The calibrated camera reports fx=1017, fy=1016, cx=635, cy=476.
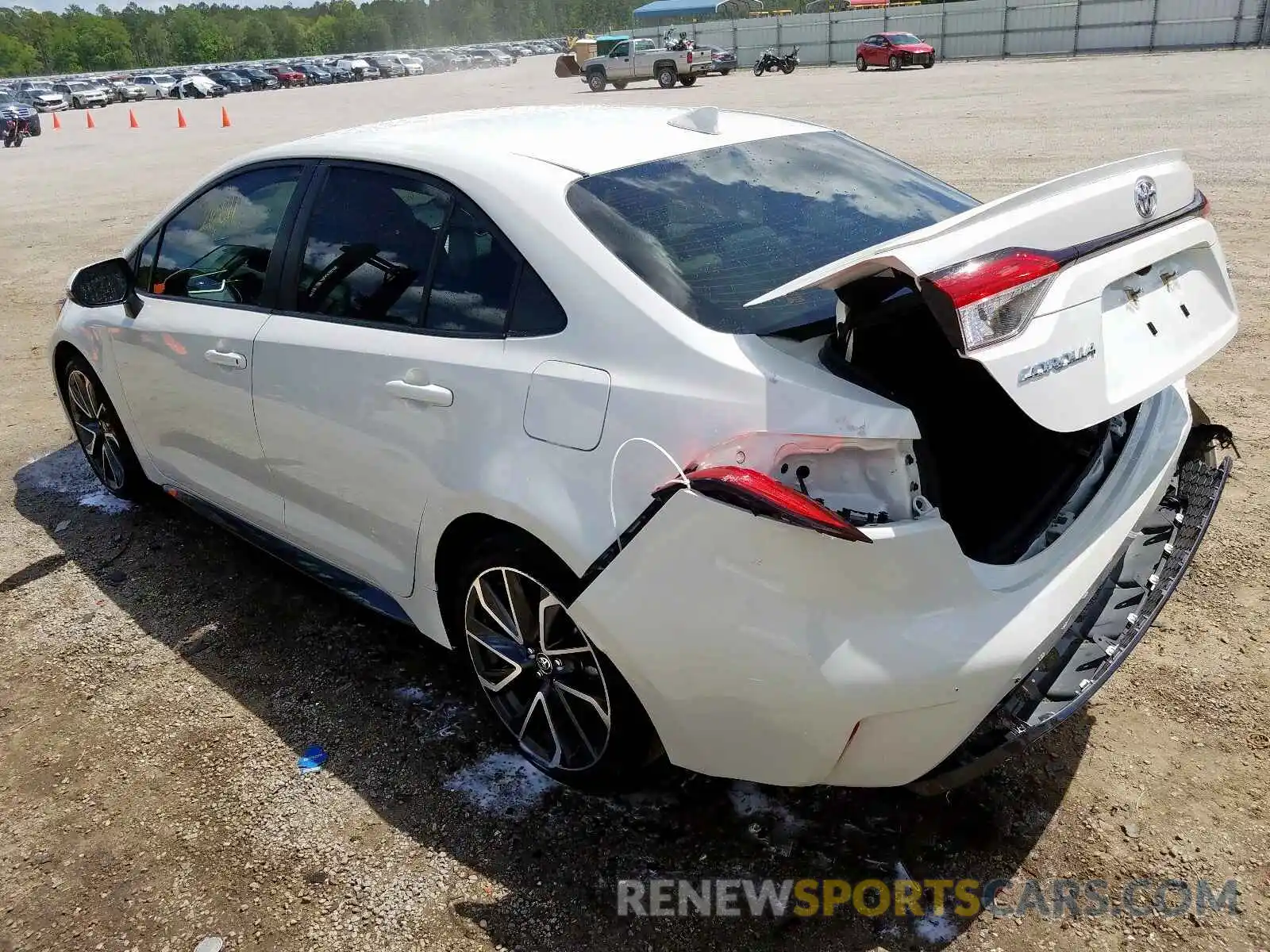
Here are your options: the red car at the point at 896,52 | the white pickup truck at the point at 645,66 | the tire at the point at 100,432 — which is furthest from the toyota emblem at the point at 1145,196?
the red car at the point at 896,52

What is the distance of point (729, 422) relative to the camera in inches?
86.3

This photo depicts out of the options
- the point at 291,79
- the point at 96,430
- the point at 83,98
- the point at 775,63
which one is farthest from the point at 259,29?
the point at 96,430

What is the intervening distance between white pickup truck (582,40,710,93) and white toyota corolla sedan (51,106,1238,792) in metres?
36.7

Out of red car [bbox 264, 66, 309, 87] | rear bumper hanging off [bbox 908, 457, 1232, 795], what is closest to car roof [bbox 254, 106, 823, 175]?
rear bumper hanging off [bbox 908, 457, 1232, 795]

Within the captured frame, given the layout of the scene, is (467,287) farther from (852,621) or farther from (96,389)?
(96,389)

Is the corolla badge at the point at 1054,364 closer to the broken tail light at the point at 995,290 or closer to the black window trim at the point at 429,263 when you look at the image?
the broken tail light at the point at 995,290

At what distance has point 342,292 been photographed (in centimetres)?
318

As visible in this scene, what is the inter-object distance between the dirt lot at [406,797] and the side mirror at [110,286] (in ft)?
3.66

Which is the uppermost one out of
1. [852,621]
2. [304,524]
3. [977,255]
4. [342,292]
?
[977,255]

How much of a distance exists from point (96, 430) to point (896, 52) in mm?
38484

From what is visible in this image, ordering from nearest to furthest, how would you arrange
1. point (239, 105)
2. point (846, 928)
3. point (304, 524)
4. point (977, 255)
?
1. point (977, 255)
2. point (846, 928)
3. point (304, 524)
4. point (239, 105)

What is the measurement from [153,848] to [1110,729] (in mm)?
2748

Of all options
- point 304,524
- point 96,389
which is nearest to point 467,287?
point 304,524

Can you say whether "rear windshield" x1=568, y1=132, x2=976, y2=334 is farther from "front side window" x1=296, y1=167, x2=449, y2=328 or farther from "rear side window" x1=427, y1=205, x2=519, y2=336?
"front side window" x1=296, y1=167, x2=449, y2=328
